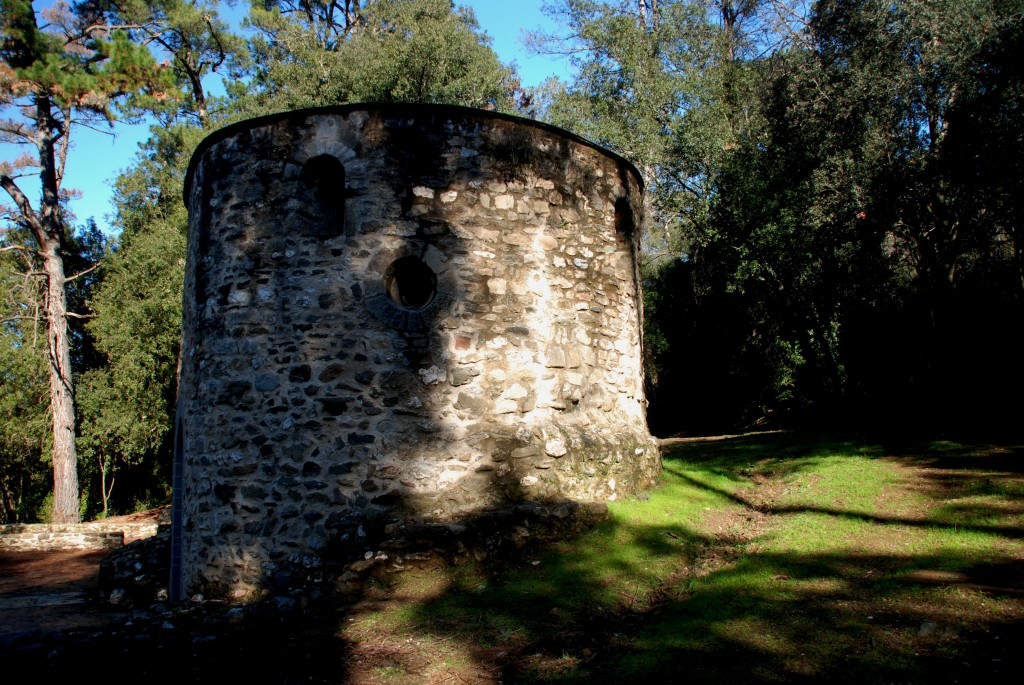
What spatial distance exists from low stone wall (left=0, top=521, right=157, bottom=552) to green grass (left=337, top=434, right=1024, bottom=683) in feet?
46.5

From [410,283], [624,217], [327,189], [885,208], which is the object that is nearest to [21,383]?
[327,189]

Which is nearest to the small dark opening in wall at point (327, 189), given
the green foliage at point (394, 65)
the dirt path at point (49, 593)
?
the dirt path at point (49, 593)

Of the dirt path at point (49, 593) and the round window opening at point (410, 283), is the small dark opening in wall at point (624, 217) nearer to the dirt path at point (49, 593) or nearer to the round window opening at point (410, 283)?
the round window opening at point (410, 283)

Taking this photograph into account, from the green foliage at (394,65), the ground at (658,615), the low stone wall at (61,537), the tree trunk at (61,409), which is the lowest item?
the low stone wall at (61,537)

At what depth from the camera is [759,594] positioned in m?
5.50

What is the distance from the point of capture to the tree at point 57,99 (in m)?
19.1

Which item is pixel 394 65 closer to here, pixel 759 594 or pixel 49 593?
pixel 49 593

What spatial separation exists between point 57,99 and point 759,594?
2264 centimetres

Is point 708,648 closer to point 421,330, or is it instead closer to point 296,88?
point 421,330

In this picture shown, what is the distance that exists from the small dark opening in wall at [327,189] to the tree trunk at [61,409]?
Result: 16.7 m

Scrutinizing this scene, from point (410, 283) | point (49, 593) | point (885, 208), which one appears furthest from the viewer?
point (885, 208)

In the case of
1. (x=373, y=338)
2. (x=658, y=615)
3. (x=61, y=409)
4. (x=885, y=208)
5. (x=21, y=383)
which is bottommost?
(x=658, y=615)

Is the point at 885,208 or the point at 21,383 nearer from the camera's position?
the point at 885,208

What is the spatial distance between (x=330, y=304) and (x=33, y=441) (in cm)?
2044
